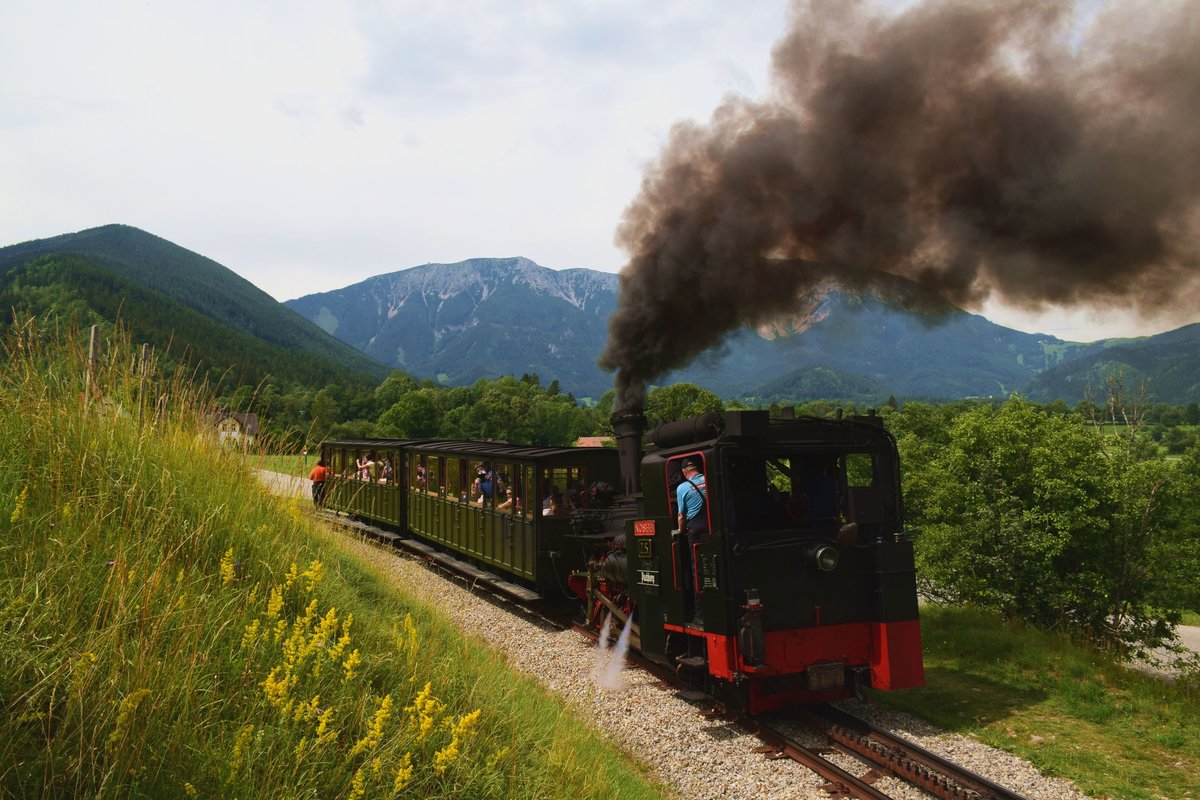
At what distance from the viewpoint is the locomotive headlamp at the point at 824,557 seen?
680 centimetres

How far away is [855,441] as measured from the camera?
7.48 metres

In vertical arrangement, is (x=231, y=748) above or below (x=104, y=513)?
below

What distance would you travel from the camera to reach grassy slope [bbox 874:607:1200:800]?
20.8 feet

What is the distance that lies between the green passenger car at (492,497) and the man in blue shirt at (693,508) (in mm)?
3683

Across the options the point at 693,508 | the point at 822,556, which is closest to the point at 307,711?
the point at 693,508

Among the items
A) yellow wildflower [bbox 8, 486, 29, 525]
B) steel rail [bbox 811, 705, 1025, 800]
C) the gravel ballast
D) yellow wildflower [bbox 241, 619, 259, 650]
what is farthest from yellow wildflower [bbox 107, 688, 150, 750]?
steel rail [bbox 811, 705, 1025, 800]

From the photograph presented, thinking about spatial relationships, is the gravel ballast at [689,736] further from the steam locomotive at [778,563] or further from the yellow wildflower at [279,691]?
the yellow wildflower at [279,691]

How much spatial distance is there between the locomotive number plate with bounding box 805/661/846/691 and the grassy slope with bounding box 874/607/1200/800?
4.45 feet

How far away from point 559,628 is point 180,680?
827 centimetres

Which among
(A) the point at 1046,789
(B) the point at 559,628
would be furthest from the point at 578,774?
(B) the point at 559,628

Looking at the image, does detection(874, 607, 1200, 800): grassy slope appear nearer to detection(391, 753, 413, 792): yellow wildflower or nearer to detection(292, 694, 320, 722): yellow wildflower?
detection(391, 753, 413, 792): yellow wildflower

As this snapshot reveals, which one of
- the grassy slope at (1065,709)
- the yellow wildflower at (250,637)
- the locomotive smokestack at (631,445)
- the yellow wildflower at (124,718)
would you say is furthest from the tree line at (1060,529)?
the yellow wildflower at (124,718)

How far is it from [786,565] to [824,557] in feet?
1.17

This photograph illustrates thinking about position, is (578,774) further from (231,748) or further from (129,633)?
(129,633)
